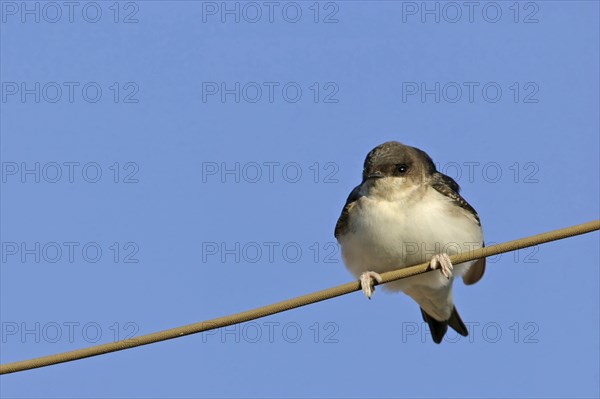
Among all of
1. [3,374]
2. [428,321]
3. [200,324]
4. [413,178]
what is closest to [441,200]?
[413,178]

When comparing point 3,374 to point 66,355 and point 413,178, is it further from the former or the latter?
point 413,178

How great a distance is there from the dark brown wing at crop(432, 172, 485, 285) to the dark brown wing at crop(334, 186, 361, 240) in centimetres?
66

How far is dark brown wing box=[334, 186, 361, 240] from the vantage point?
30.3ft

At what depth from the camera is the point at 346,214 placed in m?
9.25

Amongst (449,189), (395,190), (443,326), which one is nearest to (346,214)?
(395,190)

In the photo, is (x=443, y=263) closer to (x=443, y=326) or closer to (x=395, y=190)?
(x=395, y=190)

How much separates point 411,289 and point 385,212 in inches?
51.0

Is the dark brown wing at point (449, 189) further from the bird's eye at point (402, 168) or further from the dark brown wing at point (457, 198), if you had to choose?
the bird's eye at point (402, 168)

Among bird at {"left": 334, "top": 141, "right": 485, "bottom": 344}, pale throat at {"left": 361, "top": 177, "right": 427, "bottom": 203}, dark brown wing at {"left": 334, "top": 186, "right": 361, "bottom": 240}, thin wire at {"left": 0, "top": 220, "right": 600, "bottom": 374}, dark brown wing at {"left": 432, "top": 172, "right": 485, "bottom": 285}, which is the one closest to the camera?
thin wire at {"left": 0, "top": 220, "right": 600, "bottom": 374}

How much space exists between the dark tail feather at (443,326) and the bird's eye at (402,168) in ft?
6.57

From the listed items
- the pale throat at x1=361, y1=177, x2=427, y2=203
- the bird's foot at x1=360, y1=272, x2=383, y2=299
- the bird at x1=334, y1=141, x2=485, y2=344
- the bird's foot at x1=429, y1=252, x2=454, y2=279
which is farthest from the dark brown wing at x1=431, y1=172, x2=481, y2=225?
the bird's foot at x1=360, y1=272, x2=383, y2=299

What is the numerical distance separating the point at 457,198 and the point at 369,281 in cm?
121

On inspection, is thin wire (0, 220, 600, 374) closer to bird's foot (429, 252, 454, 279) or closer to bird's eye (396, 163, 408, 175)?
bird's foot (429, 252, 454, 279)

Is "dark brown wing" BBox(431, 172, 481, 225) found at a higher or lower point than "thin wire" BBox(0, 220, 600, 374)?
higher
